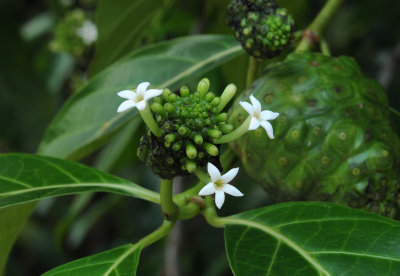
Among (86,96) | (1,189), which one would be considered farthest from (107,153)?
(1,189)

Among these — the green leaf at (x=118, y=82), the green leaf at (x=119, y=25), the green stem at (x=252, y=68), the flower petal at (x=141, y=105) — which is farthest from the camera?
the green leaf at (x=119, y=25)

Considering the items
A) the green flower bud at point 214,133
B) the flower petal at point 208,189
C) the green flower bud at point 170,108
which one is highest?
the green flower bud at point 170,108

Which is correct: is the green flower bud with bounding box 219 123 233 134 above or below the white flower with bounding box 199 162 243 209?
above

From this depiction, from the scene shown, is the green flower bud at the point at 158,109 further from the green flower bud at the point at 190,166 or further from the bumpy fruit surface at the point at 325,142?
the bumpy fruit surface at the point at 325,142

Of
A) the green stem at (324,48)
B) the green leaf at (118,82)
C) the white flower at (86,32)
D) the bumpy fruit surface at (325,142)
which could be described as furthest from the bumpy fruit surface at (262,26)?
the white flower at (86,32)

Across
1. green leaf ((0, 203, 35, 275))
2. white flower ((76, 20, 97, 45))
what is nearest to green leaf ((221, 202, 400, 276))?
green leaf ((0, 203, 35, 275))

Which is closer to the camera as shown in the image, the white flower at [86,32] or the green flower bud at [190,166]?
the green flower bud at [190,166]

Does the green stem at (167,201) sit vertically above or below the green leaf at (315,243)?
above

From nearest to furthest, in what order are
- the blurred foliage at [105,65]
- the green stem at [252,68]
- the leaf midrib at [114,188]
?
1. the leaf midrib at [114,188]
2. the green stem at [252,68]
3. the blurred foliage at [105,65]

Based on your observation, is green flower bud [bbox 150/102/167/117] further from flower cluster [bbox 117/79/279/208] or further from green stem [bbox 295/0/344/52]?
green stem [bbox 295/0/344/52]
